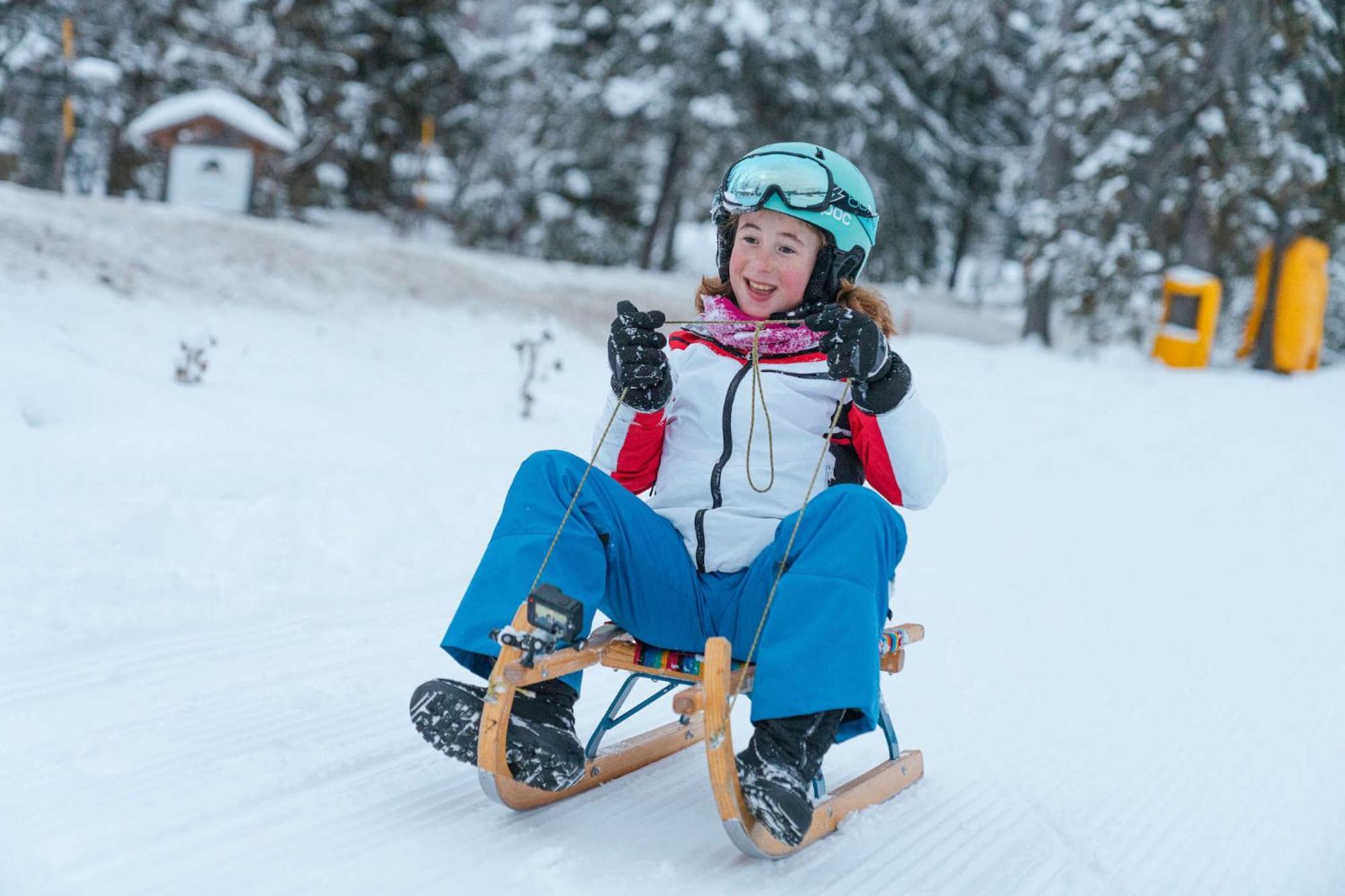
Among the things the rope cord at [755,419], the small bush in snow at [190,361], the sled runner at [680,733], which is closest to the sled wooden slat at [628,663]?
the sled runner at [680,733]

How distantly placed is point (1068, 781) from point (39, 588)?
114 inches

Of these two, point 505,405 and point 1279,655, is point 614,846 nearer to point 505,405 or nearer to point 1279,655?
point 1279,655

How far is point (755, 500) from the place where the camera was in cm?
260

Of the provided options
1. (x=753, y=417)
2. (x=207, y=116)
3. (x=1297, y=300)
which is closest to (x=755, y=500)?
(x=753, y=417)

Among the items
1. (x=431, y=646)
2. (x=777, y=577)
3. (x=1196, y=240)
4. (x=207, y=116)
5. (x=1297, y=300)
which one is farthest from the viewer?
(x=1196, y=240)

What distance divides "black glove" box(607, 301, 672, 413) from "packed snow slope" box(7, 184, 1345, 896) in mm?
897

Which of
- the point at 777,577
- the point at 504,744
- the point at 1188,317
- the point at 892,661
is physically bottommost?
the point at 504,744

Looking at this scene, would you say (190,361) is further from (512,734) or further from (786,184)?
(512,734)

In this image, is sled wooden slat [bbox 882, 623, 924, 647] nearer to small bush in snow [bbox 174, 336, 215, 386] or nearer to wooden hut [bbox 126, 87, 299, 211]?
small bush in snow [bbox 174, 336, 215, 386]

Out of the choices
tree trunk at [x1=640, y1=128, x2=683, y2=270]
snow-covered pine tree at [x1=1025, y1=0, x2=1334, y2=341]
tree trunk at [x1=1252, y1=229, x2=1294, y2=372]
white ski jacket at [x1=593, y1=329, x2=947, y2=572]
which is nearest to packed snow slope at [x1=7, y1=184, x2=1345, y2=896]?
white ski jacket at [x1=593, y1=329, x2=947, y2=572]

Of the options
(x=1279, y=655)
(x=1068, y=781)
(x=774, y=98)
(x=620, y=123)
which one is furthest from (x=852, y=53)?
(x=1068, y=781)

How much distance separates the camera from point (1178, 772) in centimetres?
320

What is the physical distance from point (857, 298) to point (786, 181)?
34cm

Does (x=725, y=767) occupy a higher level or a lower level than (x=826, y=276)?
lower
